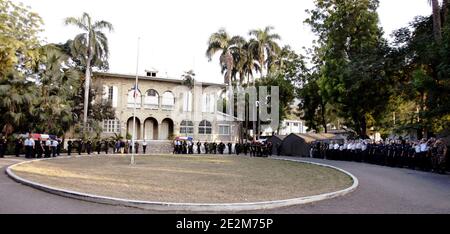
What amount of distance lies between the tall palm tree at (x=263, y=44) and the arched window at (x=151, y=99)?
590 inches

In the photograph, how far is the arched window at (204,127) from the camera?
2103 inches

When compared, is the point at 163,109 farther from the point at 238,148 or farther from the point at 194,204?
the point at 194,204

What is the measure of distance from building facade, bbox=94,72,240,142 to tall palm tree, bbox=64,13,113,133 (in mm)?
7551

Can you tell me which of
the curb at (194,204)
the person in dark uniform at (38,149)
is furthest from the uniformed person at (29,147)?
the curb at (194,204)

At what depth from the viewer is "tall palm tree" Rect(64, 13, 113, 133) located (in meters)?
39.1

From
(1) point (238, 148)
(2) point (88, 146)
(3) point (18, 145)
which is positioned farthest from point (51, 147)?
(1) point (238, 148)

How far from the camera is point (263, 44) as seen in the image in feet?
155

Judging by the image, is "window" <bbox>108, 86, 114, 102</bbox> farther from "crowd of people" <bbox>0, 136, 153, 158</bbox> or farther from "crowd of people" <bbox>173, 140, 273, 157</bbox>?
"crowd of people" <bbox>173, 140, 273, 157</bbox>

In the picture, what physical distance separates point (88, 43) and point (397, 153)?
32.1m

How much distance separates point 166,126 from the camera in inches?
2088

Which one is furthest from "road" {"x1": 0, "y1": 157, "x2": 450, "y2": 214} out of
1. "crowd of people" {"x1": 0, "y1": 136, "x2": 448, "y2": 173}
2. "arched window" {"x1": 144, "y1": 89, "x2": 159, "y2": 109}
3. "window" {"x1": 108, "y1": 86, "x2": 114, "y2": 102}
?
"arched window" {"x1": 144, "y1": 89, "x2": 159, "y2": 109}

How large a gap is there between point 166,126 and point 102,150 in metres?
16.2
